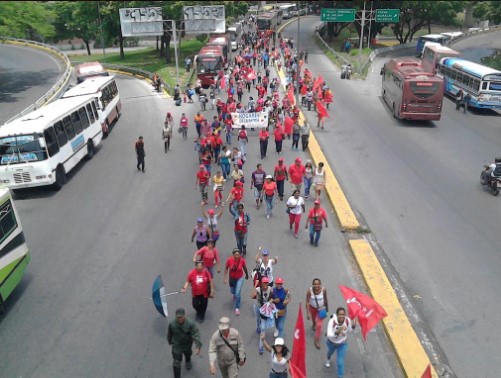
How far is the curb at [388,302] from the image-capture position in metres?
8.36

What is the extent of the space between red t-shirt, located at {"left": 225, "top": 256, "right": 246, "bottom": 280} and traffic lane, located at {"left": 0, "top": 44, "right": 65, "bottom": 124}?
79.8 ft

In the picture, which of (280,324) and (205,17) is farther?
(205,17)

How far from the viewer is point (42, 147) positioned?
55.2ft

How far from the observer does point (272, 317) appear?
8.44 m

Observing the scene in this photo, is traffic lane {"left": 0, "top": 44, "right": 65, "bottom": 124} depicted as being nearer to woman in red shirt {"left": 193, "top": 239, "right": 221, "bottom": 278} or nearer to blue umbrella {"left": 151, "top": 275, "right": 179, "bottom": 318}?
woman in red shirt {"left": 193, "top": 239, "right": 221, "bottom": 278}

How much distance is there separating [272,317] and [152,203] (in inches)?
333

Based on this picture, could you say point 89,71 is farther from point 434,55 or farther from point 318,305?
point 318,305

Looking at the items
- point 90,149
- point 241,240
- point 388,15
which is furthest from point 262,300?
point 388,15

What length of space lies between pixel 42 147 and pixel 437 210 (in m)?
13.7

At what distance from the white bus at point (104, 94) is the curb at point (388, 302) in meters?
14.6

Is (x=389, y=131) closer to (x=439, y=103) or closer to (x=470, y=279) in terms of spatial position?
(x=439, y=103)

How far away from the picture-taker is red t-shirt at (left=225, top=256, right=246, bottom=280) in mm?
9466

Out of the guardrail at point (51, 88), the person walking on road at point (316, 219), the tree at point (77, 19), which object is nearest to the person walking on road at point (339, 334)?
the person walking on road at point (316, 219)

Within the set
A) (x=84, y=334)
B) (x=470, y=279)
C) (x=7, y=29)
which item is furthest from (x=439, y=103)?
(x=7, y=29)
